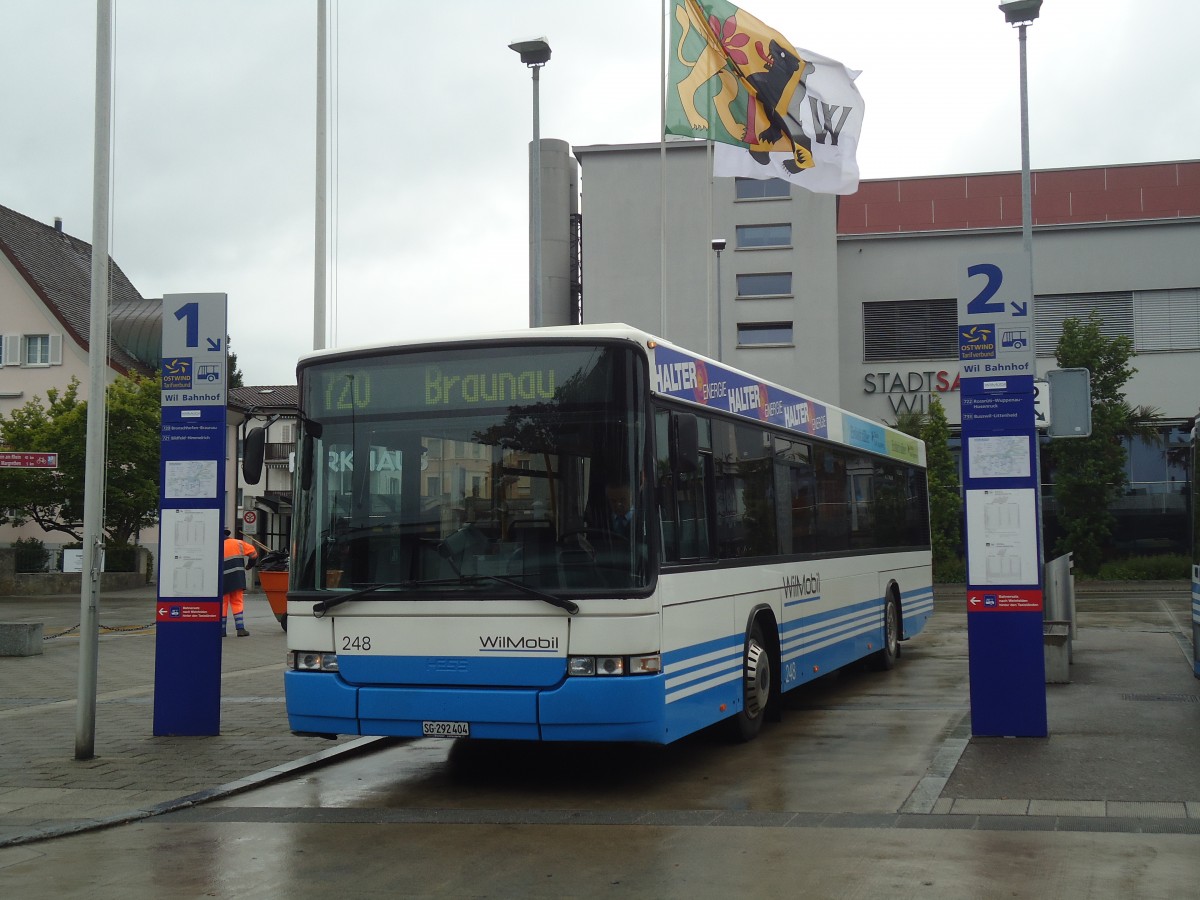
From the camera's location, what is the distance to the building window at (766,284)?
50.1 meters

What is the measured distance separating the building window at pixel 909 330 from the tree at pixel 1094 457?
10000 millimetres

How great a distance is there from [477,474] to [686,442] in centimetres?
147

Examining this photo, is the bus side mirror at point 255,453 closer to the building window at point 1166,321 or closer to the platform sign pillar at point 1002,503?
the platform sign pillar at point 1002,503

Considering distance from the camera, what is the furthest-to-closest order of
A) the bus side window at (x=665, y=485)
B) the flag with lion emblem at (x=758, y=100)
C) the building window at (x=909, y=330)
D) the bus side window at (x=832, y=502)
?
the building window at (x=909, y=330), the flag with lion emblem at (x=758, y=100), the bus side window at (x=832, y=502), the bus side window at (x=665, y=485)

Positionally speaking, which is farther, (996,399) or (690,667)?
(996,399)

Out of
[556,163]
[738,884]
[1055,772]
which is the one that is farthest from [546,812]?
[556,163]

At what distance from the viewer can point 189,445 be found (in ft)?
36.9

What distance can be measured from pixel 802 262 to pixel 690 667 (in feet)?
137

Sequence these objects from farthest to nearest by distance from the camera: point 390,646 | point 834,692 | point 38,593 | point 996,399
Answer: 1. point 38,593
2. point 834,692
3. point 996,399
4. point 390,646

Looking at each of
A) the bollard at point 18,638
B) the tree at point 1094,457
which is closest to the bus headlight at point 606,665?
the bollard at point 18,638

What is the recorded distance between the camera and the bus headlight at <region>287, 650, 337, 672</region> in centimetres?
911

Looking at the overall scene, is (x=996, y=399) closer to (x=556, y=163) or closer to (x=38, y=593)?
(x=38, y=593)

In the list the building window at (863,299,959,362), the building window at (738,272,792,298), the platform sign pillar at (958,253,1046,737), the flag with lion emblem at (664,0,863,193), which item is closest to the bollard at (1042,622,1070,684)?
the platform sign pillar at (958,253,1046,737)

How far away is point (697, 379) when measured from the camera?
10086 millimetres
